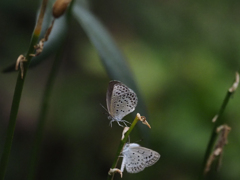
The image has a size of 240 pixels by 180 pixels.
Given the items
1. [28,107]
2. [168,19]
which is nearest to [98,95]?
[28,107]

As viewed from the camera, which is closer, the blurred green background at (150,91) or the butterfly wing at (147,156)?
the butterfly wing at (147,156)

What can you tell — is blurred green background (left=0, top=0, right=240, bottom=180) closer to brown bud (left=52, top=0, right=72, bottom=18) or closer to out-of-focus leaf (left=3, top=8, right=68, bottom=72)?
out-of-focus leaf (left=3, top=8, right=68, bottom=72)

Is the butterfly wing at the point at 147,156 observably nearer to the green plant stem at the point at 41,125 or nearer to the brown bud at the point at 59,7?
the brown bud at the point at 59,7

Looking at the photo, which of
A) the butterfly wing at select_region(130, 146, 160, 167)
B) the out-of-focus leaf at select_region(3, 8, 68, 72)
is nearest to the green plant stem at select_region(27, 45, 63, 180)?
the out-of-focus leaf at select_region(3, 8, 68, 72)

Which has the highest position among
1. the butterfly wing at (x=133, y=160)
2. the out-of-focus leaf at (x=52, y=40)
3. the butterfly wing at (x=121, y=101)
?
the out-of-focus leaf at (x=52, y=40)

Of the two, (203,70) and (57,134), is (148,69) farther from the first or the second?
(57,134)

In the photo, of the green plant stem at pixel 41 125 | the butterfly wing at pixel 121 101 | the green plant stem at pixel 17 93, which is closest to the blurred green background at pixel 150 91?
the green plant stem at pixel 41 125
